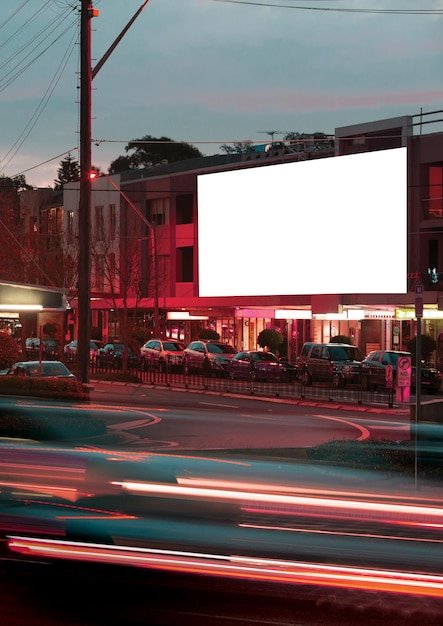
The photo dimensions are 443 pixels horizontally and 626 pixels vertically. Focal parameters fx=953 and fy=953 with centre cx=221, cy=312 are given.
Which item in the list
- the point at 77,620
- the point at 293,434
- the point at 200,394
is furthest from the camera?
the point at 200,394

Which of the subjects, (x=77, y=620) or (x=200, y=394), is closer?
(x=77, y=620)

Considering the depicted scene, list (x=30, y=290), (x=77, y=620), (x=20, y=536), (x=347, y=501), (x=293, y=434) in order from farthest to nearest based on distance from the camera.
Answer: (x=30, y=290), (x=293, y=434), (x=347, y=501), (x=20, y=536), (x=77, y=620)

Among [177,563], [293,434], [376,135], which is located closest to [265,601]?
[177,563]

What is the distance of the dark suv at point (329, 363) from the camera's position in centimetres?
3612

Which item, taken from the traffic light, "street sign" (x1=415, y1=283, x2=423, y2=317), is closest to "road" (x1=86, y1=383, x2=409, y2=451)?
"street sign" (x1=415, y1=283, x2=423, y2=317)

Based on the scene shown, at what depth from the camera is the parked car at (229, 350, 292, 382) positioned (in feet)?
131

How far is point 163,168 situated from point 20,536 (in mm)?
65779

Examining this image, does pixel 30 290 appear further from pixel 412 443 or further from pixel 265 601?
pixel 265 601

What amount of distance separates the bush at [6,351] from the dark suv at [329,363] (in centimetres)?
1095

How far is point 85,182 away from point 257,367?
18.9 metres

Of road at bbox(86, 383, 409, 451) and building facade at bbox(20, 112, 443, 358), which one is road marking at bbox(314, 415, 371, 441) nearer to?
road at bbox(86, 383, 409, 451)

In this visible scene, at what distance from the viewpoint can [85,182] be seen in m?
22.6

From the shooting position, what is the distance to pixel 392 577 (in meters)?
7.31

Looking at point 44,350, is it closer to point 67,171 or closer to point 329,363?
point 329,363
